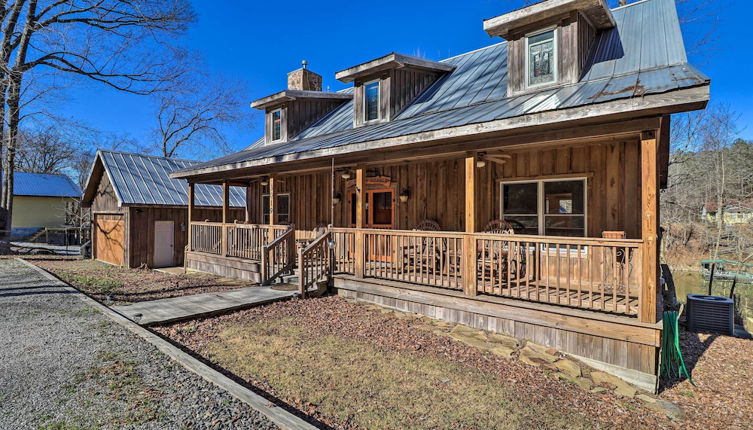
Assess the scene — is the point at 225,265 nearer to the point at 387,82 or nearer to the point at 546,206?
the point at 387,82

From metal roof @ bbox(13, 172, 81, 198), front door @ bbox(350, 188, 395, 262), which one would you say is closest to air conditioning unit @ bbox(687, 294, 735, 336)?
front door @ bbox(350, 188, 395, 262)

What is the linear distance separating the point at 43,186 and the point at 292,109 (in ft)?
95.0

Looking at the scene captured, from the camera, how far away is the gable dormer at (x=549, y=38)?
24.3ft

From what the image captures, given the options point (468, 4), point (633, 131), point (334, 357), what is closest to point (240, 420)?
point (334, 357)

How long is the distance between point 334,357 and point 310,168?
18.5ft

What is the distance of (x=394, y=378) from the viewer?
4.47 meters

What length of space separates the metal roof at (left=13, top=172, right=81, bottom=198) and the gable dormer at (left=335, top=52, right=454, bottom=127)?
30.5 meters

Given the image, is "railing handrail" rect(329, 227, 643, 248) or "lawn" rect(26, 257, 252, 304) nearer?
"railing handrail" rect(329, 227, 643, 248)

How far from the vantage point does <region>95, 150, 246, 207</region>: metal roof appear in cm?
1555

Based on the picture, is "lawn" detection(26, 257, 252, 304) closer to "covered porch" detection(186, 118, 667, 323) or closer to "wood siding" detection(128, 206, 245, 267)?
"covered porch" detection(186, 118, 667, 323)

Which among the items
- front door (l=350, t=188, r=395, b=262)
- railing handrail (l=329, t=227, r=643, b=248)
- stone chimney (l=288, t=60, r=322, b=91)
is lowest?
railing handrail (l=329, t=227, r=643, b=248)

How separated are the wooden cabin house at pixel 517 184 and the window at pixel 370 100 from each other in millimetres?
47

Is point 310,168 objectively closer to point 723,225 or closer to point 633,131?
point 633,131

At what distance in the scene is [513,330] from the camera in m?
5.79
